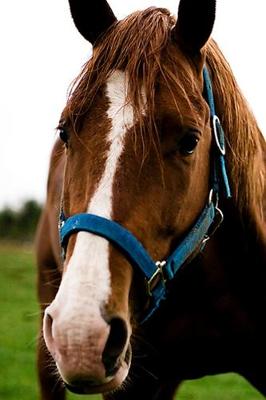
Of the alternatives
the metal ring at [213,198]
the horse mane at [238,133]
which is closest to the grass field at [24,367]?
the metal ring at [213,198]

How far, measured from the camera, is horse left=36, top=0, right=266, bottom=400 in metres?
2.71

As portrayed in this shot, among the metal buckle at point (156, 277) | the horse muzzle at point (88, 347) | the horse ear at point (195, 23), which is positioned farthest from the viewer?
the horse ear at point (195, 23)

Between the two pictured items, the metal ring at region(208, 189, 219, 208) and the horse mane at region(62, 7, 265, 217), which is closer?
the horse mane at region(62, 7, 265, 217)

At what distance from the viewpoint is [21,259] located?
23766 mm

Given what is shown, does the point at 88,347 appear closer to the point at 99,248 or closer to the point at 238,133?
the point at 99,248

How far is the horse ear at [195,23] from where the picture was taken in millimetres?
3338

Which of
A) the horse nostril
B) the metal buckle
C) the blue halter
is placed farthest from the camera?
the metal buckle

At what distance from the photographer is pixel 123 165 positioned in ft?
9.64

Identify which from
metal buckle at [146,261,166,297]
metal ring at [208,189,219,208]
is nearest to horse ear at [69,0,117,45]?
metal ring at [208,189,219,208]

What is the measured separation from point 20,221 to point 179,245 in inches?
1422

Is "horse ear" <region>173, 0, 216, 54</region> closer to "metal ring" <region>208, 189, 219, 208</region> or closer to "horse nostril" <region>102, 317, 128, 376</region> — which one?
"metal ring" <region>208, 189, 219, 208</region>

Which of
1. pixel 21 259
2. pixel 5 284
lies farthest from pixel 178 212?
pixel 21 259

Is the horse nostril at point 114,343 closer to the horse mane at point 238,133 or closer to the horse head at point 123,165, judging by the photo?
the horse head at point 123,165

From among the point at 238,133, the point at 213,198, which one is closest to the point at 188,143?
the point at 213,198
